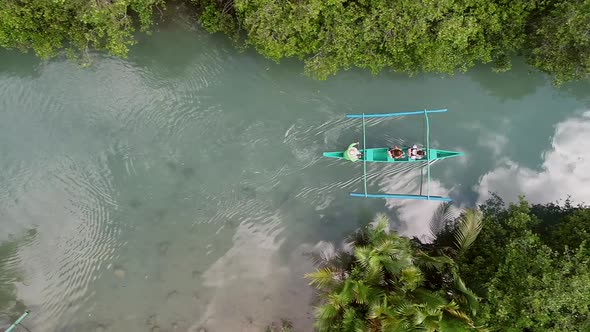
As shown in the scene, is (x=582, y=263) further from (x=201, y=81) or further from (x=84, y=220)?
(x=84, y=220)

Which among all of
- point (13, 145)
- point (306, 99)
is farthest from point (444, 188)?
point (13, 145)

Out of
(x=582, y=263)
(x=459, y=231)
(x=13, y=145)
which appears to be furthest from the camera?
(x=13, y=145)

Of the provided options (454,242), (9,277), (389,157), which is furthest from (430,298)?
(9,277)

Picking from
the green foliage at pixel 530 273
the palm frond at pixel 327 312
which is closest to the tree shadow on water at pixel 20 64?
the palm frond at pixel 327 312

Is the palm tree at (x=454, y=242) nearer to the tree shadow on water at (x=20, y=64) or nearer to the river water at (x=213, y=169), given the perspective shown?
the river water at (x=213, y=169)

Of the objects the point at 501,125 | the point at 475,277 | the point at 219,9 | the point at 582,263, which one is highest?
the point at 219,9
